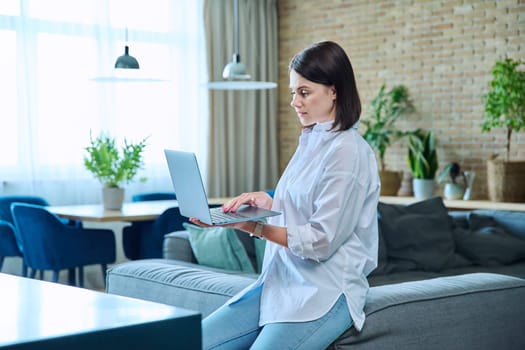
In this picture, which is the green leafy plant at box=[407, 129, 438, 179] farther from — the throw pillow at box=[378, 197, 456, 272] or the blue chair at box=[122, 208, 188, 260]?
the throw pillow at box=[378, 197, 456, 272]

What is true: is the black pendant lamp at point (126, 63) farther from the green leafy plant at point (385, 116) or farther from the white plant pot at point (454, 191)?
the white plant pot at point (454, 191)

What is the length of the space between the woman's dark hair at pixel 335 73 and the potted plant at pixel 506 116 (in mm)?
4223

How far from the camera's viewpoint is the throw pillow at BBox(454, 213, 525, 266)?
4.62m

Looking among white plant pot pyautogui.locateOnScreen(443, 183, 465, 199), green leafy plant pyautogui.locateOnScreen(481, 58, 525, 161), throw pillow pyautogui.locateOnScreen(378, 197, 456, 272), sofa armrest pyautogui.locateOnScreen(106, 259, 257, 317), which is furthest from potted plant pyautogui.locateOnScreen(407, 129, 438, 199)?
sofa armrest pyautogui.locateOnScreen(106, 259, 257, 317)

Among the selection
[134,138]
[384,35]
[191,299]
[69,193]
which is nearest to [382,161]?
[384,35]

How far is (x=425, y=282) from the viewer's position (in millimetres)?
2891

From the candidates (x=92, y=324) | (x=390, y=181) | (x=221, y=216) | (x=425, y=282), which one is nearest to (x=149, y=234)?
(x=390, y=181)

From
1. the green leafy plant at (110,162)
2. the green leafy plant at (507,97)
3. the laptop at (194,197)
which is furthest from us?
the green leafy plant at (507,97)

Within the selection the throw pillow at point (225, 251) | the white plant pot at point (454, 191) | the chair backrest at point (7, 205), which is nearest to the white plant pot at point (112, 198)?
the chair backrest at point (7, 205)

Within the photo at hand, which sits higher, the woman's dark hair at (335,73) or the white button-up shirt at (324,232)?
the woman's dark hair at (335,73)

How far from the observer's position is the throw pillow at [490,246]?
4.62 metres

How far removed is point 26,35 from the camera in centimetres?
686

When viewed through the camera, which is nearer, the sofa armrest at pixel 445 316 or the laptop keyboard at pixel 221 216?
the laptop keyboard at pixel 221 216

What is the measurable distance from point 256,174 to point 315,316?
6344 mm
